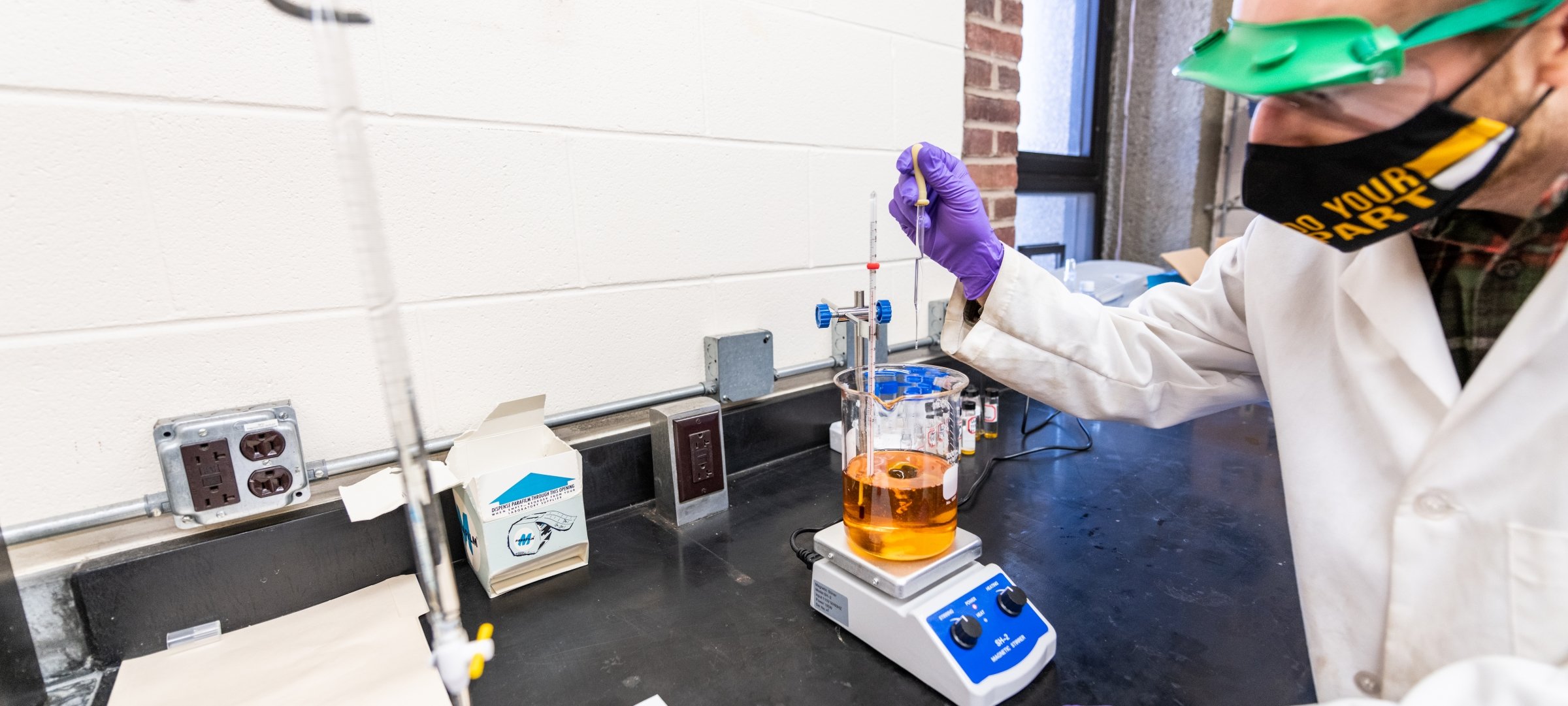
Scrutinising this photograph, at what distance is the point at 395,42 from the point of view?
853 mm

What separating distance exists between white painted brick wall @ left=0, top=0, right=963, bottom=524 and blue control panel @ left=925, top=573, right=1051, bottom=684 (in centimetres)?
64

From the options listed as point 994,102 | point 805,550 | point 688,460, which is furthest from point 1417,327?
point 994,102

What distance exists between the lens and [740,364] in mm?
1180

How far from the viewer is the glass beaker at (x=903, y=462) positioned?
0.75 meters

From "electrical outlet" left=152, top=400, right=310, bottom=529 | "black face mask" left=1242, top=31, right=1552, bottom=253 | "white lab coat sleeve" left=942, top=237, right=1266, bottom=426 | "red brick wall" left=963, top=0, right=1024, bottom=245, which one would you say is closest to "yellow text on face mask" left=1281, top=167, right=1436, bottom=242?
"black face mask" left=1242, top=31, right=1552, bottom=253

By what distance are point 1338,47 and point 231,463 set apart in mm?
1137

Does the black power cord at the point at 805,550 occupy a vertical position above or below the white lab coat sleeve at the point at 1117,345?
below

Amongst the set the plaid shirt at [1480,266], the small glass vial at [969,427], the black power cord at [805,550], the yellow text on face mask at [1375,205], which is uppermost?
the yellow text on face mask at [1375,205]

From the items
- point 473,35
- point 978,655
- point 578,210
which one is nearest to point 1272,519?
point 978,655

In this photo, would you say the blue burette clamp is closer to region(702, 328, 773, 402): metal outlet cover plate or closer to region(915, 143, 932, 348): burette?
region(915, 143, 932, 348): burette

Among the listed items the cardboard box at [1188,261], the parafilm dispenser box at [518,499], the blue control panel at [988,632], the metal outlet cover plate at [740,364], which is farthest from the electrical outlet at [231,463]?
the cardboard box at [1188,261]

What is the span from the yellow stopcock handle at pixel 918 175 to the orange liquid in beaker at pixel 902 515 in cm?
36

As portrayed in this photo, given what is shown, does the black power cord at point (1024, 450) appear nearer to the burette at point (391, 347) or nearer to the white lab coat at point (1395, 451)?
the white lab coat at point (1395, 451)

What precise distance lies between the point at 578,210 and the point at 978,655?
0.81 meters
